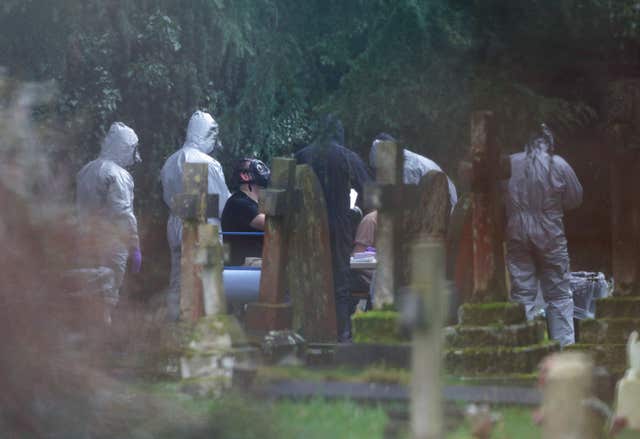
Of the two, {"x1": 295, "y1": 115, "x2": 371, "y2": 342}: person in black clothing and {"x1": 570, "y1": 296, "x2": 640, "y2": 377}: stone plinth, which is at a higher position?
{"x1": 295, "y1": 115, "x2": 371, "y2": 342}: person in black clothing

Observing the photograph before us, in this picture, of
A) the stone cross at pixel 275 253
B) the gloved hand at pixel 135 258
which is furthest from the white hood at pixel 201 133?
the stone cross at pixel 275 253

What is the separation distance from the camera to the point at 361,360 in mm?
9625

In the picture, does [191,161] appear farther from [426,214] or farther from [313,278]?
[426,214]

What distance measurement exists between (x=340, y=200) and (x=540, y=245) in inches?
65.0

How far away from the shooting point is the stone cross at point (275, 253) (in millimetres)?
11156

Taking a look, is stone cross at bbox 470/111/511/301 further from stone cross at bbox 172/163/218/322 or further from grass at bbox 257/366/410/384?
stone cross at bbox 172/163/218/322

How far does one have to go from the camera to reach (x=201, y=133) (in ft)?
42.8

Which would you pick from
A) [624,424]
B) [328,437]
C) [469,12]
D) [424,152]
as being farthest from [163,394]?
[424,152]

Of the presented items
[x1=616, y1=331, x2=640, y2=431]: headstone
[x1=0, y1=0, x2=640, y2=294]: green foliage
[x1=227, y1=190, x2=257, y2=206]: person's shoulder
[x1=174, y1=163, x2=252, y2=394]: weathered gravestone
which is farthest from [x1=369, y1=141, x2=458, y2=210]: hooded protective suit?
[x1=616, y1=331, x2=640, y2=431]: headstone

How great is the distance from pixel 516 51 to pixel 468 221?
259cm

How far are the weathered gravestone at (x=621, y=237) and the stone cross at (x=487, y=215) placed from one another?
2.96 ft

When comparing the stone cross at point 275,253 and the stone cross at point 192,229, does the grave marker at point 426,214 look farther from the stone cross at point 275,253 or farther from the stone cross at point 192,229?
the stone cross at point 192,229

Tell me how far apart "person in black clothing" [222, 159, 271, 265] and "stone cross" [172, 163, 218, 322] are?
3689 mm

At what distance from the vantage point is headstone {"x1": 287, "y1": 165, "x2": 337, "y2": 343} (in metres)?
12.4
